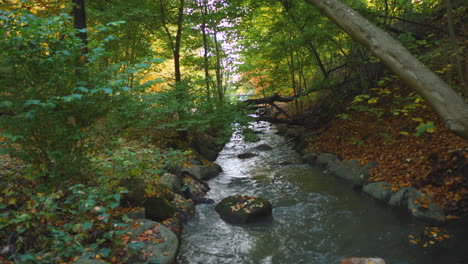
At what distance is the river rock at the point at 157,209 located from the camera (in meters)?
5.25

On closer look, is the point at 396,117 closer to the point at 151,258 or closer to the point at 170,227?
the point at 170,227

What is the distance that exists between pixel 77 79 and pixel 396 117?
880cm

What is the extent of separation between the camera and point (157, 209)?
535 centimetres

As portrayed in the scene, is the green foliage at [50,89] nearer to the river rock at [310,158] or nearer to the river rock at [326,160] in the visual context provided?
the river rock at [326,160]

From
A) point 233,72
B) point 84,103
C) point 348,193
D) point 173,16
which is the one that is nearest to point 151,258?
point 84,103

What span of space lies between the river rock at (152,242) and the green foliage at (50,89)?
131cm

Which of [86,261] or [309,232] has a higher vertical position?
[86,261]

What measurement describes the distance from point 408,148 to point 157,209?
247 inches

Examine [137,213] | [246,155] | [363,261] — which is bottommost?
[246,155]

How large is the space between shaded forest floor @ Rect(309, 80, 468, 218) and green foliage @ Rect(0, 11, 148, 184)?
5630 mm

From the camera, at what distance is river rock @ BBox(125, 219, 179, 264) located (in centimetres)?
380

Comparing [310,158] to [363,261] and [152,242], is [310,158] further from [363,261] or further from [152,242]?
[152,242]

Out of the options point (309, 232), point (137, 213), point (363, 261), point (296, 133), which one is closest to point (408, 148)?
point (309, 232)

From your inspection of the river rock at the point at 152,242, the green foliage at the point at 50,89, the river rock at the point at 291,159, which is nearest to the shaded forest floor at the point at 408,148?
the river rock at the point at 291,159
